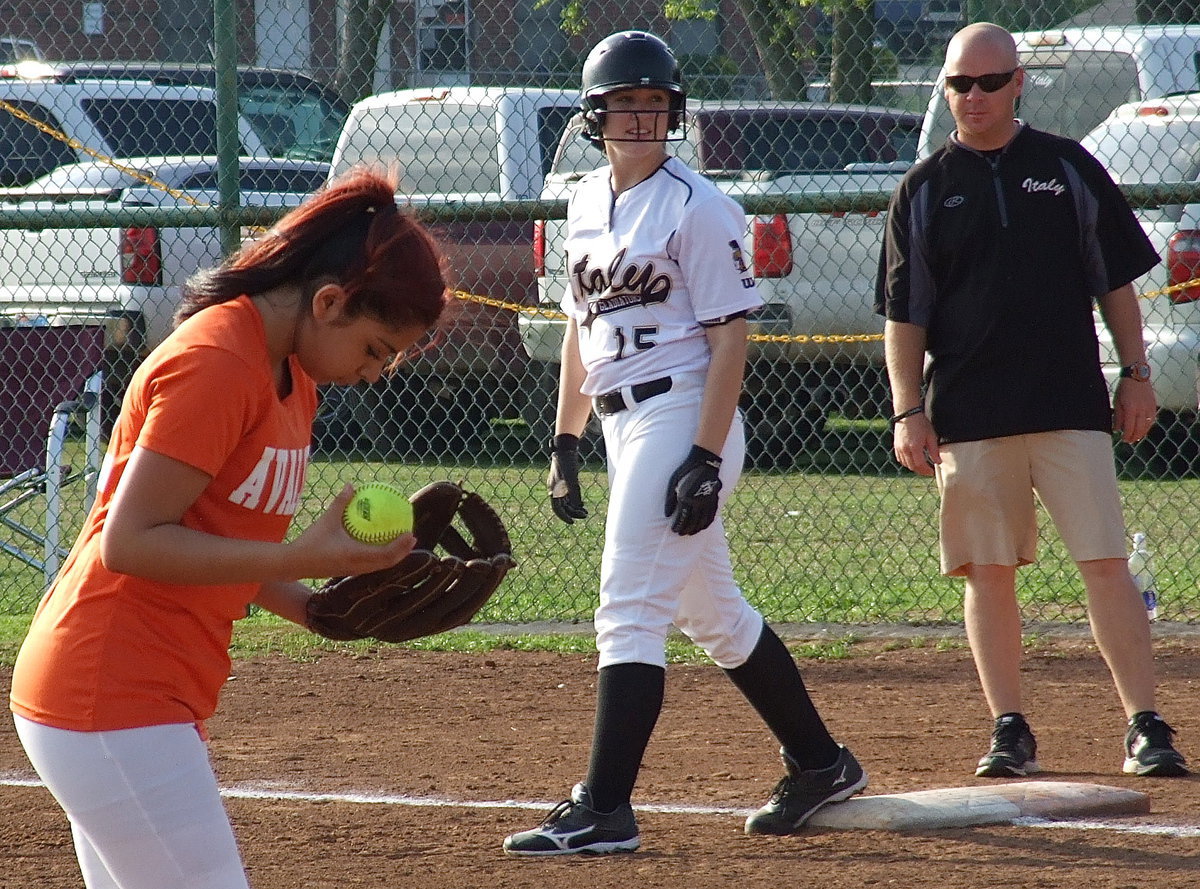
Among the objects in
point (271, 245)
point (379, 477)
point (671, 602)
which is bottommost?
point (379, 477)

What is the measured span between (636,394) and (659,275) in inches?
11.5

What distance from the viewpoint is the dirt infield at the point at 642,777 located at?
12.0ft

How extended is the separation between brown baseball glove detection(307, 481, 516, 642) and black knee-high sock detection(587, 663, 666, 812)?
0.88 meters

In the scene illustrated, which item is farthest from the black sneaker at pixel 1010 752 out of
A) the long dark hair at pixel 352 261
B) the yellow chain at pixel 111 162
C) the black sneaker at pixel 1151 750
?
the yellow chain at pixel 111 162

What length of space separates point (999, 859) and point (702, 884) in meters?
0.71

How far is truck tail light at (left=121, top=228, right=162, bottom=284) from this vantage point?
9906 mm

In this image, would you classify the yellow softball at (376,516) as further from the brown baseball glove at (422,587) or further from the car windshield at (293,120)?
the car windshield at (293,120)

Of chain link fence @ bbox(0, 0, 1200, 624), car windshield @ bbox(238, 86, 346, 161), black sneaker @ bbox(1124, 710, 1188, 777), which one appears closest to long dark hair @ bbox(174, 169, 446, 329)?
black sneaker @ bbox(1124, 710, 1188, 777)

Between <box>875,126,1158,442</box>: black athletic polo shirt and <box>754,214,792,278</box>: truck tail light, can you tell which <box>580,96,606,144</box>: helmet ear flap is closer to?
<box>875,126,1158,442</box>: black athletic polo shirt

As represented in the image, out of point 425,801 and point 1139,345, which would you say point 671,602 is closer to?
point 425,801

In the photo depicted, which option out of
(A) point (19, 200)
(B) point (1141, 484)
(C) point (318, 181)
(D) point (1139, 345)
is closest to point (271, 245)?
(D) point (1139, 345)

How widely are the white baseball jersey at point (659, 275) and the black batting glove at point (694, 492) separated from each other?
0.24 metres

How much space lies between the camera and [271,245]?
8.16 feet

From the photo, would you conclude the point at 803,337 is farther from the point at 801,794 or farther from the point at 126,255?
the point at 126,255
